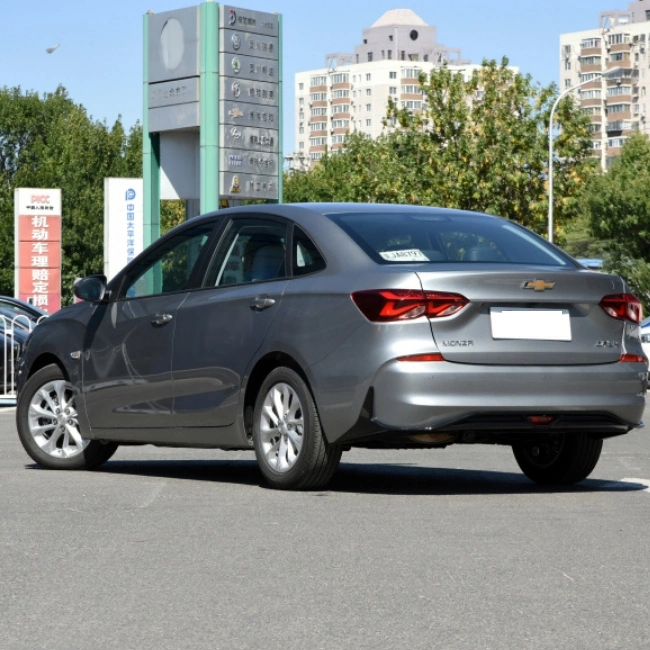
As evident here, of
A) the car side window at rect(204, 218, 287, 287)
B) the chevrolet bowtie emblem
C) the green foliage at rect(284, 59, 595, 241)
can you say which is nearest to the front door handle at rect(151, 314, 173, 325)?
the car side window at rect(204, 218, 287, 287)

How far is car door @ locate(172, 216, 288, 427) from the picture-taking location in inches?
375

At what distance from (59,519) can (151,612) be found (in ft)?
8.55

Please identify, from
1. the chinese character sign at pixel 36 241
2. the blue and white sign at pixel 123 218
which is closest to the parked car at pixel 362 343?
the blue and white sign at pixel 123 218

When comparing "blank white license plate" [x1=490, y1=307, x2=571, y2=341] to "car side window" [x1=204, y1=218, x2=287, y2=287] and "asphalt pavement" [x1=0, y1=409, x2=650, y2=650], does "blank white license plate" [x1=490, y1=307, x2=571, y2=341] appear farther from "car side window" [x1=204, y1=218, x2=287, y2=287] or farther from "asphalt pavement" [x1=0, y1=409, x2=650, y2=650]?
"car side window" [x1=204, y1=218, x2=287, y2=287]

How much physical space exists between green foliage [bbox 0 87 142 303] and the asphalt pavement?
72767mm

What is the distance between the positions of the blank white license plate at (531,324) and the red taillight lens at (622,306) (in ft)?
0.99

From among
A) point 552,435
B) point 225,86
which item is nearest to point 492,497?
point 552,435

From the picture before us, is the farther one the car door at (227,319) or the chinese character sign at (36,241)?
the chinese character sign at (36,241)

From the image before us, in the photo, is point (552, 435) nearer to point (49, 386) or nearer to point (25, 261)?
point (49, 386)

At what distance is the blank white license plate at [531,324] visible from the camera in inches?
345

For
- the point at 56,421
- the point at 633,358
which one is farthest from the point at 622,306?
the point at 56,421

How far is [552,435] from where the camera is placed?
9.45m

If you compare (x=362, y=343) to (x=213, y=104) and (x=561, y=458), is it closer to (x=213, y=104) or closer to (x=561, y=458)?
(x=561, y=458)

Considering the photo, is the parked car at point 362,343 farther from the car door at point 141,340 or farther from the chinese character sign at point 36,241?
the chinese character sign at point 36,241
